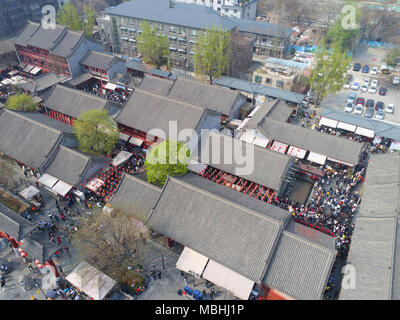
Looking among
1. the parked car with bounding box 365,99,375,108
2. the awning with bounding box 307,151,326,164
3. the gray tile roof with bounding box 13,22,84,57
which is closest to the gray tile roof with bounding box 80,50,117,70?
the gray tile roof with bounding box 13,22,84,57

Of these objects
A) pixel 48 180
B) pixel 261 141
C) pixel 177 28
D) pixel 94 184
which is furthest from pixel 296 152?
pixel 177 28

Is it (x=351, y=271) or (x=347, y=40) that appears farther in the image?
(x=347, y=40)

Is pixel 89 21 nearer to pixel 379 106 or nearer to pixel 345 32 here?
pixel 345 32

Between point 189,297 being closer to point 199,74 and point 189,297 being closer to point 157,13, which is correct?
point 199,74

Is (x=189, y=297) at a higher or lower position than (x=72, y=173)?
lower

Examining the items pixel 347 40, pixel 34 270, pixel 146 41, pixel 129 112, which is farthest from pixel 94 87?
pixel 347 40

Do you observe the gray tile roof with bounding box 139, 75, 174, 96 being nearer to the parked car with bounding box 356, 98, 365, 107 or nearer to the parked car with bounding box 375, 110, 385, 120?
the parked car with bounding box 356, 98, 365, 107

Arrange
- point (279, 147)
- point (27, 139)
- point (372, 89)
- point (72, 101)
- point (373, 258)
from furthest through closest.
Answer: point (372, 89)
point (72, 101)
point (279, 147)
point (27, 139)
point (373, 258)
